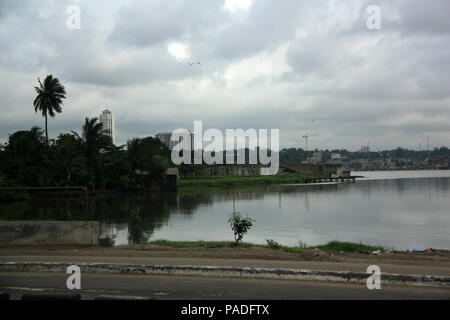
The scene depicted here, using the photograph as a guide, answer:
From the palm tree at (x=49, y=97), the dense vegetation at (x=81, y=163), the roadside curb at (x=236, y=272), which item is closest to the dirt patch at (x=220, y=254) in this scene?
the roadside curb at (x=236, y=272)

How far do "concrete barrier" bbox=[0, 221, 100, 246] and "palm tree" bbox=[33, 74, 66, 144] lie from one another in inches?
1992

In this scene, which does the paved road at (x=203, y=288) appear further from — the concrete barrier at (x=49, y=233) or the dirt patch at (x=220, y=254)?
the concrete barrier at (x=49, y=233)

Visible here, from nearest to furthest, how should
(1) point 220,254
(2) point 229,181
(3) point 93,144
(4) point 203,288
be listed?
(4) point 203,288
(1) point 220,254
(3) point 93,144
(2) point 229,181

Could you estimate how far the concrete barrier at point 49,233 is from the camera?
13.4 m

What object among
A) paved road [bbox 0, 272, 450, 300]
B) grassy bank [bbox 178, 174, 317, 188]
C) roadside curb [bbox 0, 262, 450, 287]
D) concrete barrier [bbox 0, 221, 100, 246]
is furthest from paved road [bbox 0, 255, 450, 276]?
grassy bank [bbox 178, 174, 317, 188]

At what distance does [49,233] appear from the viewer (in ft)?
44.2

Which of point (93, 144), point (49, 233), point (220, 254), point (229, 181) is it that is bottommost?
point (229, 181)

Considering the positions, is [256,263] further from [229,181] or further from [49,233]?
[229,181]

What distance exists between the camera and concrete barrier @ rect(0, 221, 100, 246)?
13.4 meters

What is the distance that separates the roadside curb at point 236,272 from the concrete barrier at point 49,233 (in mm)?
3063

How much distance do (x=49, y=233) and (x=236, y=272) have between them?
730cm

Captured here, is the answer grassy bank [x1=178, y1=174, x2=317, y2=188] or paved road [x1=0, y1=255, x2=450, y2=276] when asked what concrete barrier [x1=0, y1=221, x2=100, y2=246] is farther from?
grassy bank [x1=178, y1=174, x2=317, y2=188]

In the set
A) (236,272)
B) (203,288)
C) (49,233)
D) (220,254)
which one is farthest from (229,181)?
(203,288)
